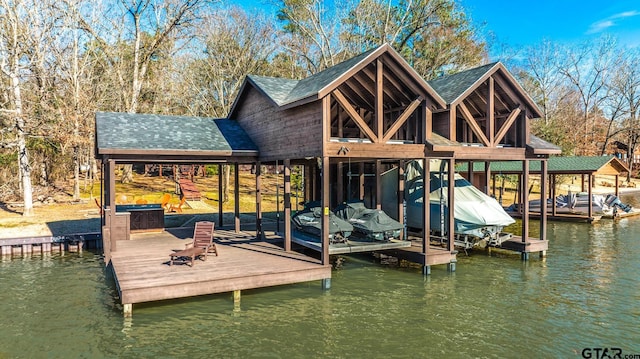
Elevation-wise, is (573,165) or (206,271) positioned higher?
(573,165)

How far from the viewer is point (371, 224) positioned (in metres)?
13.2

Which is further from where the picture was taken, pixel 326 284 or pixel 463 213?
pixel 463 213

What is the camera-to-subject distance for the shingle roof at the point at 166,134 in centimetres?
1320

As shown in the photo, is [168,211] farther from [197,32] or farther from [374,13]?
[374,13]

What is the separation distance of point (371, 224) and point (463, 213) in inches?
Answer: 150

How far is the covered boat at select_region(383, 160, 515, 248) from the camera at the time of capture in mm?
14406

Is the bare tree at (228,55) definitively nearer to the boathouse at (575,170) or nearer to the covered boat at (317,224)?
the covered boat at (317,224)

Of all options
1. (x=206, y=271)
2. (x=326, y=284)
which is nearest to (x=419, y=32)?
(x=326, y=284)

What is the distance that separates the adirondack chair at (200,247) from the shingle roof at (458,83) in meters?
8.84

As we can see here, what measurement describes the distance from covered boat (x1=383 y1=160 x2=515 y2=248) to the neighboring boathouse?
665mm

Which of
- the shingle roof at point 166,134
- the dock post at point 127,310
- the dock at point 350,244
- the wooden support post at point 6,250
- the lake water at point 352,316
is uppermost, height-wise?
the shingle roof at point 166,134

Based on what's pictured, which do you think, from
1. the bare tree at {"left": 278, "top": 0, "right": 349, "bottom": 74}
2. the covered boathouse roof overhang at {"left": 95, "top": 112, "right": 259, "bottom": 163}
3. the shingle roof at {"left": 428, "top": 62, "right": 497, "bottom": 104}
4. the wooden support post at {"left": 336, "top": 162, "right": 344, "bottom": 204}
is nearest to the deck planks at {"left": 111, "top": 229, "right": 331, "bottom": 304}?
the covered boathouse roof overhang at {"left": 95, "top": 112, "right": 259, "bottom": 163}

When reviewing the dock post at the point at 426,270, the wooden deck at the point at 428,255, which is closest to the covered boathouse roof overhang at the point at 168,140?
the wooden deck at the point at 428,255

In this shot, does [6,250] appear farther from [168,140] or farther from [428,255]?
[428,255]
